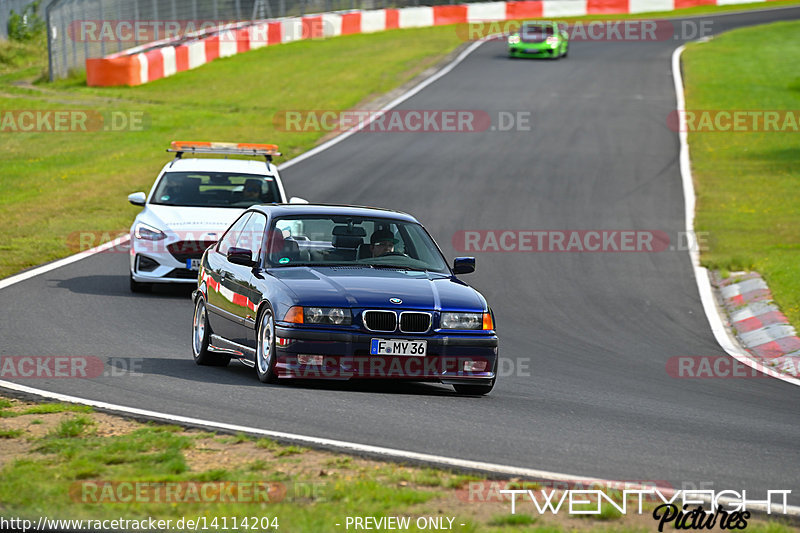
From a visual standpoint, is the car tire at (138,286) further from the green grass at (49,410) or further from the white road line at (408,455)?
the green grass at (49,410)

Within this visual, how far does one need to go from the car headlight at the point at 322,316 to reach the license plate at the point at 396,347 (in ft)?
0.84

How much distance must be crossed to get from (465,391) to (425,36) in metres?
44.7

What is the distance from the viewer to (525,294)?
52.9 ft

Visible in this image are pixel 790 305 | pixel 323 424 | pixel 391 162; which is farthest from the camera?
pixel 391 162

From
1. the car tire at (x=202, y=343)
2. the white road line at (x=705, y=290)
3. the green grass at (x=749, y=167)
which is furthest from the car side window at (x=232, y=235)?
the green grass at (x=749, y=167)

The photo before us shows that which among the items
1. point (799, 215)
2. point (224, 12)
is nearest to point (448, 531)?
point (799, 215)

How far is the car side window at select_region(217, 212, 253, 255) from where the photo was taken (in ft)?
36.1

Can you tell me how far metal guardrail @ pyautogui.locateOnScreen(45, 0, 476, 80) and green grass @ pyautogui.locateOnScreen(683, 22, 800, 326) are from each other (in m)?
17.6

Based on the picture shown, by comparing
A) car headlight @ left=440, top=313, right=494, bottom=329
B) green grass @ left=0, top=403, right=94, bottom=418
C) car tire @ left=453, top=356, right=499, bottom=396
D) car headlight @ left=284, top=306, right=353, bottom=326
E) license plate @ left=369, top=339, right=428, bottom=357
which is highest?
car headlight @ left=284, top=306, right=353, bottom=326

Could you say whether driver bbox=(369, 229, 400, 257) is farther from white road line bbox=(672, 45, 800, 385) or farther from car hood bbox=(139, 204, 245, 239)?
car hood bbox=(139, 204, 245, 239)

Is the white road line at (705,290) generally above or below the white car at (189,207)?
below

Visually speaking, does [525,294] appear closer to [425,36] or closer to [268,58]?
[268,58]

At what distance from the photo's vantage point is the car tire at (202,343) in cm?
1072

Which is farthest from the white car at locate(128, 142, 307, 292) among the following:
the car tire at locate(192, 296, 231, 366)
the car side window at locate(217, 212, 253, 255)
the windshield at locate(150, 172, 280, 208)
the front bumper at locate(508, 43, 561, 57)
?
the front bumper at locate(508, 43, 561, 57)
